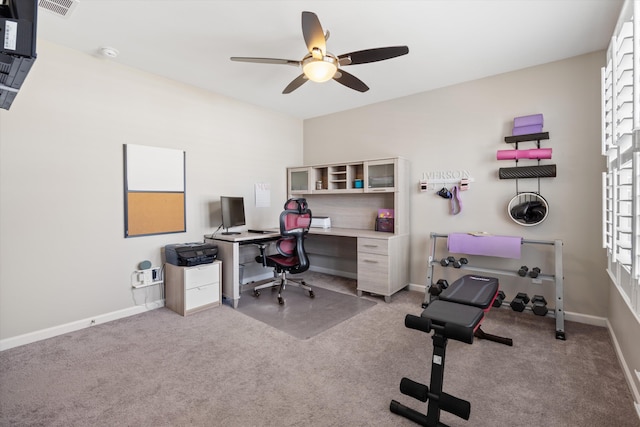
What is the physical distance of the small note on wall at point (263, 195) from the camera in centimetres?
457

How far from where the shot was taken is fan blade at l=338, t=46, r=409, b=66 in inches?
88.0

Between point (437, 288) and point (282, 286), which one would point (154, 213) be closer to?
point (282, 286)

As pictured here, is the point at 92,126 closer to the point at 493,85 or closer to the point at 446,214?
the point at 446,214

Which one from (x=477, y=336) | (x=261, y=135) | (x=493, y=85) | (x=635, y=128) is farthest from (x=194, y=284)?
(x=493, y=85)

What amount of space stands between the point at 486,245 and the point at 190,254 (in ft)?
10.3

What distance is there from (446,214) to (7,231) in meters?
4.37

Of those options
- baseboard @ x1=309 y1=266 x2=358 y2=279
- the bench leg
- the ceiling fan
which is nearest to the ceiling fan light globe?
the ceiling fan

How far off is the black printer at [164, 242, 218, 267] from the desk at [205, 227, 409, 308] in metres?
0.20

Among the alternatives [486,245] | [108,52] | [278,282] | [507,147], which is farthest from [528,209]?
[108,52]

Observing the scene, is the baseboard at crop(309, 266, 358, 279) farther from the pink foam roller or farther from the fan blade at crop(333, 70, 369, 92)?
the fan blade at crop(333, 70, 369, 92)

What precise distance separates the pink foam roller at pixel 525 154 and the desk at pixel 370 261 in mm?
1446

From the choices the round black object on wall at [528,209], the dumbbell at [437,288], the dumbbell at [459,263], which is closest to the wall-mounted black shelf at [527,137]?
the round black object on wall at [528,209]

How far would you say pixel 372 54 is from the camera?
7.58ft

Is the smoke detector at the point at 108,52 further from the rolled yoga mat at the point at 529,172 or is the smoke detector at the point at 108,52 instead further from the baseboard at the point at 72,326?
the rolled yoga mat at the point at 529,172
